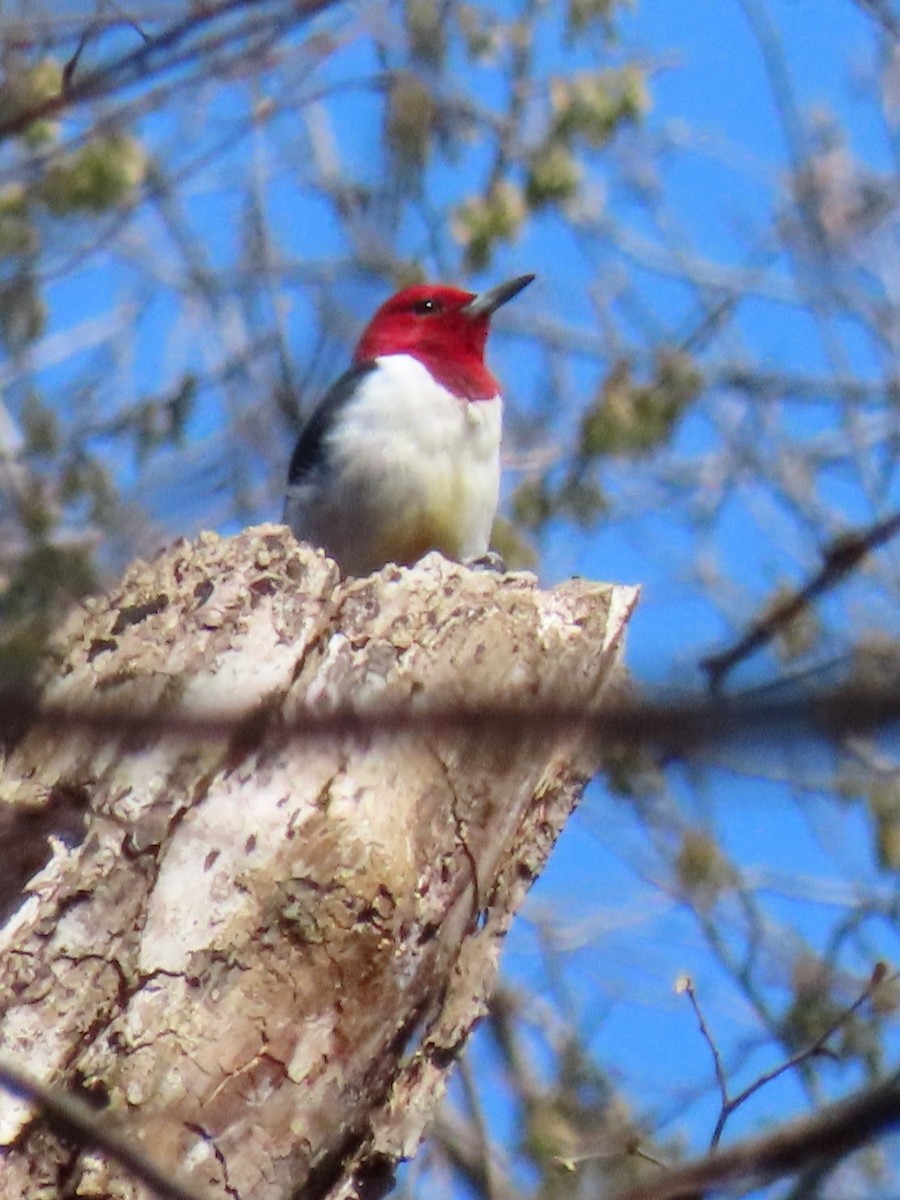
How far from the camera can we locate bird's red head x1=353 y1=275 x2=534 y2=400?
5.56 metres

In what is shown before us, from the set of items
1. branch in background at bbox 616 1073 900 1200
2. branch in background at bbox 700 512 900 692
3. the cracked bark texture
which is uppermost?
the cracked bark texture

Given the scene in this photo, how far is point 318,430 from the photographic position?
5.12m

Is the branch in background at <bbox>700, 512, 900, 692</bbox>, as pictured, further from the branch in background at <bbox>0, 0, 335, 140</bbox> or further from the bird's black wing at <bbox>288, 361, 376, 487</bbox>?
the bird's black wing at <bbox>288, 361, 376, 487</bbox>

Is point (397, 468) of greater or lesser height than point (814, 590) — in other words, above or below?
above

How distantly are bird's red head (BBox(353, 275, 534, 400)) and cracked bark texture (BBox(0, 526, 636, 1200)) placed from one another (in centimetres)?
225

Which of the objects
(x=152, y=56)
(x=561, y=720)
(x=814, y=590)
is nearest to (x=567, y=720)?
(x=561, y=720)

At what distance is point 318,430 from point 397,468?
343 mm

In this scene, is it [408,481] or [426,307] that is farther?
[426,307]

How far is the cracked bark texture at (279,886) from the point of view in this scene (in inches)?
111

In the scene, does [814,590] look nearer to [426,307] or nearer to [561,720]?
[561,720]

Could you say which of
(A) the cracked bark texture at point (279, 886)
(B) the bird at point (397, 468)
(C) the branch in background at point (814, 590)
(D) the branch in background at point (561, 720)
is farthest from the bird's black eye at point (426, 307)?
(D) the branch in background at point (561, 720)

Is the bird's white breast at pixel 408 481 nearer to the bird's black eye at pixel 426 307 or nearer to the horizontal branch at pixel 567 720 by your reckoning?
the bird's black eye at pixel 426 307

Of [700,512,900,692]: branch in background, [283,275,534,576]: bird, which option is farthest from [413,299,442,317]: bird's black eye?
[700,512,900,692]: branch in background

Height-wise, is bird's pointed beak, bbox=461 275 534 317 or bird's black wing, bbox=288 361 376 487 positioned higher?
bird's pointed beak, bbox=461 275 534 317
